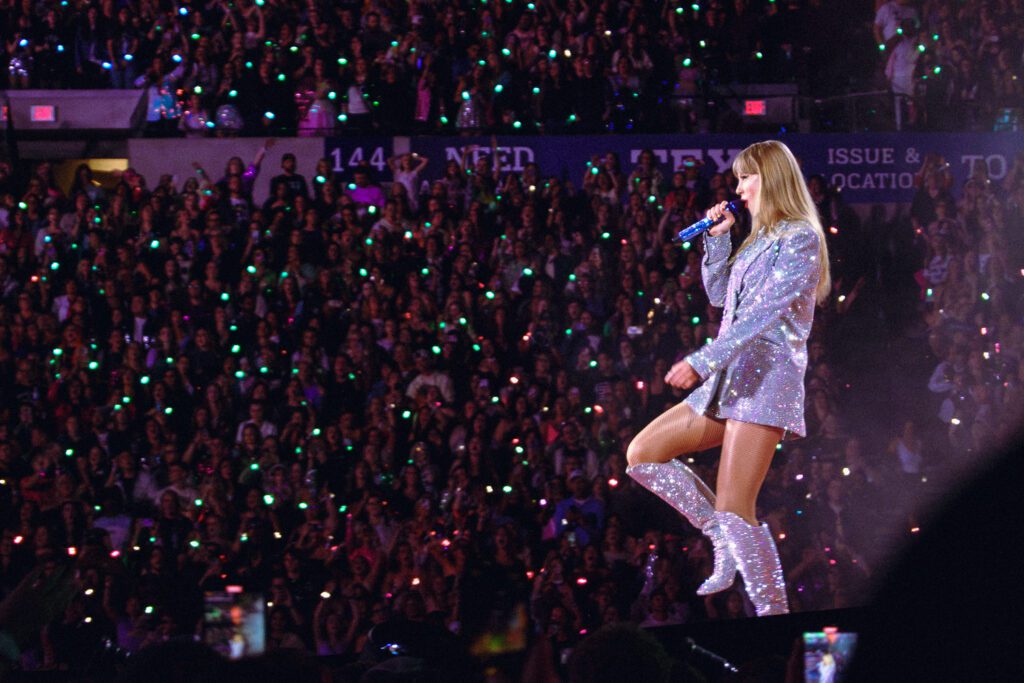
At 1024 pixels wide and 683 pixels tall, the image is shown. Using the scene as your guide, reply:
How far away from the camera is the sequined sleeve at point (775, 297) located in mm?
4008

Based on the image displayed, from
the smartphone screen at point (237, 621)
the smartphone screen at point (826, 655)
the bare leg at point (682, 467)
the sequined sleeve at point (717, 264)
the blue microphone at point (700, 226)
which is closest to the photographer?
the smartphone screen at point (826, 655)

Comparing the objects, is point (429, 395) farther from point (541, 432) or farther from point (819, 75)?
point (819, 75)

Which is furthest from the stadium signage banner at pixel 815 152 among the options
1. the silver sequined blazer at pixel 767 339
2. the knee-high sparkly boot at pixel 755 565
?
the knee-high sparkly boot at pixel 755 565

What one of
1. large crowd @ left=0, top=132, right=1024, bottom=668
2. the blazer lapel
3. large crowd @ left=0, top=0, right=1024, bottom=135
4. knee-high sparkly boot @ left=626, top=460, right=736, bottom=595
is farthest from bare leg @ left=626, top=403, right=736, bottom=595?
large crowd @ left=0, top=0, right=1024, bottom=135

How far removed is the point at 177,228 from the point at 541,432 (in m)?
3.56

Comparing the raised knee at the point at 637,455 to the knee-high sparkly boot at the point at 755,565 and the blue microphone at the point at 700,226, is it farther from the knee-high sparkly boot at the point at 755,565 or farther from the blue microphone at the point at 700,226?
the blue microphone at the point at 700,226

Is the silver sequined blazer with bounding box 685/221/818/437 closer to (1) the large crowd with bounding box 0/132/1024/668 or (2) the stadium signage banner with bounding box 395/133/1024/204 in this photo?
(1) the large crowd with bounding box 0/132/1024/668

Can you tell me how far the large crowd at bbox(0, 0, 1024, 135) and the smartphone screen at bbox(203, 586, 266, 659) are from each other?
8.27m

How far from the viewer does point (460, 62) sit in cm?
1205

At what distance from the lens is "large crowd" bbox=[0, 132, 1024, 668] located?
7.49 m

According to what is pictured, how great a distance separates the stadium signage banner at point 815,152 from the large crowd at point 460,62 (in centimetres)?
26

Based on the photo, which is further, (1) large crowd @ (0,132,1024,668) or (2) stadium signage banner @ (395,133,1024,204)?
(2) stadium signage banner @ (395,133,1024,204)

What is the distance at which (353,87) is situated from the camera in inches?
465

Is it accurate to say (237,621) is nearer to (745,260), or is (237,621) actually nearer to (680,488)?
(680,488)
